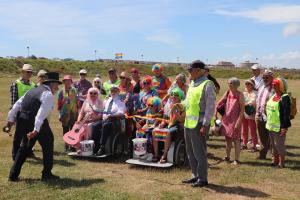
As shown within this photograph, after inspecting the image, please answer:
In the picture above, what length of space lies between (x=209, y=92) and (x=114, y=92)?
3266 mm

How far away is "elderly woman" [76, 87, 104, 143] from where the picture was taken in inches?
359

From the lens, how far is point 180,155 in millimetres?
8273

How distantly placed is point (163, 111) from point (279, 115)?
237 centimetres

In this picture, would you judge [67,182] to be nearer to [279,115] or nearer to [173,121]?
[173,121]

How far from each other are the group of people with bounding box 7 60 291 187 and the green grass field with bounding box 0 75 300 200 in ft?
1.02

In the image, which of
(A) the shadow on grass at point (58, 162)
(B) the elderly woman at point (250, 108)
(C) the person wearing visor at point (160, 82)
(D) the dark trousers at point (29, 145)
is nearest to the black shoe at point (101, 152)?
(A) the shadow on grass at point (58, 162)

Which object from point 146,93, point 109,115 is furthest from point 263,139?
point 109,115

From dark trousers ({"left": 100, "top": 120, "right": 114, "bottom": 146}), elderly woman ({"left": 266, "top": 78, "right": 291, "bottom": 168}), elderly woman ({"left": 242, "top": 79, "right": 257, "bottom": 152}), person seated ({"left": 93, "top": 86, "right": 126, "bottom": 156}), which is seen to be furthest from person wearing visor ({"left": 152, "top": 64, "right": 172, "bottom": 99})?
elderly woman ({"left": 266, "top": 78, "right": 291, "bottom": 168})

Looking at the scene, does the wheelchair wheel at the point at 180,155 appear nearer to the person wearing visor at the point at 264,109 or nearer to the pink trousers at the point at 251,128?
the person wearing visor at the point at 264,109

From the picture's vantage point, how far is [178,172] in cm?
785

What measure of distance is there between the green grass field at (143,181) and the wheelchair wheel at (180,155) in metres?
0.23

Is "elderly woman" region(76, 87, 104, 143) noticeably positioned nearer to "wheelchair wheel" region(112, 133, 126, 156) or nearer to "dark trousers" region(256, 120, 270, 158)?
"wheelchair wheel" region(112, 133, 126, 156)

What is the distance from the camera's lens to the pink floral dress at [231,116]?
8617 millimetres

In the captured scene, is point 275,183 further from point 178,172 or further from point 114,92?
point 114,92
